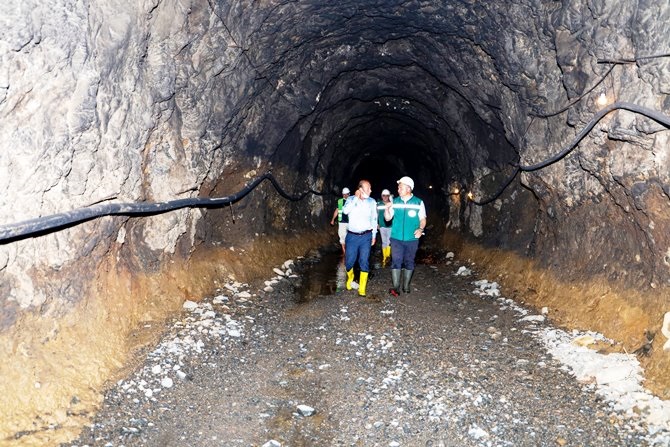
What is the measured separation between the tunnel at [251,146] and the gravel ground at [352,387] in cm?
51

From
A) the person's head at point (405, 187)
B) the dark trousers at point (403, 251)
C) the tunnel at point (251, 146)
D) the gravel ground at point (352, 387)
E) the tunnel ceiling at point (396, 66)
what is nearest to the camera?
the gravel ground at point (352, 387)

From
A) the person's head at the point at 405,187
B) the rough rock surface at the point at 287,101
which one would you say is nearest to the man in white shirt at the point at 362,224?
the person's head at the point at 405,187

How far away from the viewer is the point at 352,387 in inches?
185

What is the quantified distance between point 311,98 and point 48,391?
831cm

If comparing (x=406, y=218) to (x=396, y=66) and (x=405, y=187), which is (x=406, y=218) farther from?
(x=396, y=66)

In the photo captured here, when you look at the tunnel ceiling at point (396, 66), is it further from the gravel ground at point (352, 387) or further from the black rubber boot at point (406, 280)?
the gravel ground at point (352, 387)

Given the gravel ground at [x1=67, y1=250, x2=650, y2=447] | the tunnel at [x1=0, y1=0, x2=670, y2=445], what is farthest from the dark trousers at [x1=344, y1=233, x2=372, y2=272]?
the tunnel at [x1=0, y1=0, x2=670, y2=445]

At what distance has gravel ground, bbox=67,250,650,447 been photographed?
383 cm

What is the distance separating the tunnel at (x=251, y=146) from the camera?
4199mm

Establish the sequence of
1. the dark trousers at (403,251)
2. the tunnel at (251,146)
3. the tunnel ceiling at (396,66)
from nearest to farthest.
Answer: the tunnel at (251,146), the tunnel ceiling at (396,66), the dark trousers at (403,251)

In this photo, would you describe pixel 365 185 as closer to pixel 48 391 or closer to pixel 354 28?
pixel 354 28

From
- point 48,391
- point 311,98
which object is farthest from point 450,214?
point 48,391

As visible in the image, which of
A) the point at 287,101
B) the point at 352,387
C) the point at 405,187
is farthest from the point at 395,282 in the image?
the point at 287,101

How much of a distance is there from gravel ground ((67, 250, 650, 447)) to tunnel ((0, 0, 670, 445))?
0.51 meters
